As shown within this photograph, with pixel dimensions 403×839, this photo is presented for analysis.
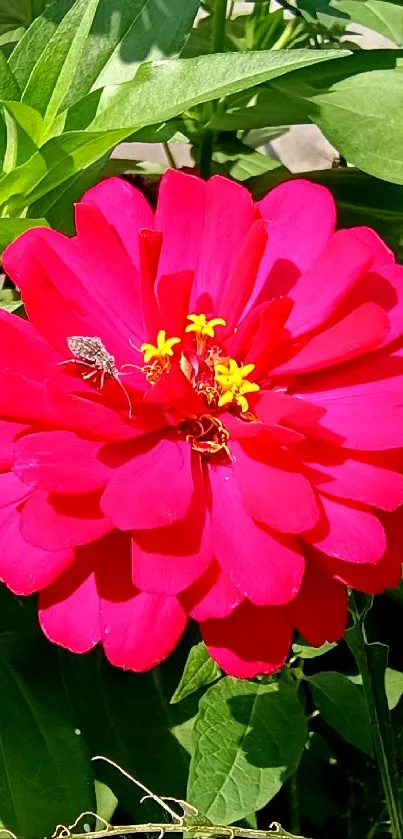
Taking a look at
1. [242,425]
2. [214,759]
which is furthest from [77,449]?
[214,759]

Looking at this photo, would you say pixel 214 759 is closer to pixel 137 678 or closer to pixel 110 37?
pixel 137 678

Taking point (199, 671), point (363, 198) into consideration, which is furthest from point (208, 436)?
point (363, 198)

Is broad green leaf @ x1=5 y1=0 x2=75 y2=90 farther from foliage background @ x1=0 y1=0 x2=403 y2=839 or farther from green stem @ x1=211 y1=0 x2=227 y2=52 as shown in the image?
green stem @ x1=211 y1=0 x2=227 y2=52

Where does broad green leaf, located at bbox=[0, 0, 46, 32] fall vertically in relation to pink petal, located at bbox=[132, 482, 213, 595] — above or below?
above

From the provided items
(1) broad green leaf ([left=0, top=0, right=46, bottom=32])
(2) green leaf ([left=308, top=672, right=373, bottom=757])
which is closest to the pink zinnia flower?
(2) green leaf ([left=308, top=672, right=373, bottom=757])

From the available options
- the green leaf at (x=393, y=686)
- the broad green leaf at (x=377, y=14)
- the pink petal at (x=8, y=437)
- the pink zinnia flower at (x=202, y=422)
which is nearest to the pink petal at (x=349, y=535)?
the pink zinnia flower at (x=202, y=422)

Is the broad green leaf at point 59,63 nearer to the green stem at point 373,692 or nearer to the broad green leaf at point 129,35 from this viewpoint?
the broad green leaf at point 129,35
